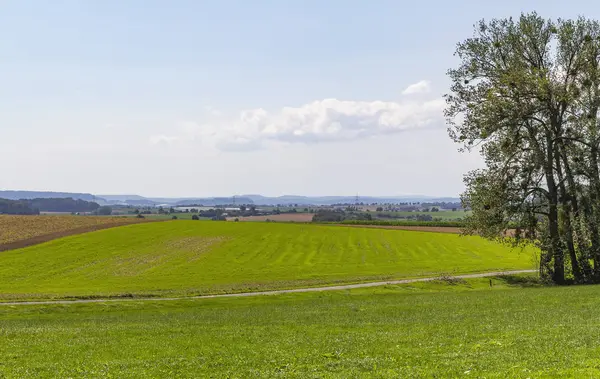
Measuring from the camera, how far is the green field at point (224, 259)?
5819 cm

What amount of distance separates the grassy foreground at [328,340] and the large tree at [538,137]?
15.8 metres

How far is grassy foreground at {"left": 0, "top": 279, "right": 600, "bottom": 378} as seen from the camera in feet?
59.2

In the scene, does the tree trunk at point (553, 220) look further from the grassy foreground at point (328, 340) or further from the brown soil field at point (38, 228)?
the brown soil field at point (38, 228)

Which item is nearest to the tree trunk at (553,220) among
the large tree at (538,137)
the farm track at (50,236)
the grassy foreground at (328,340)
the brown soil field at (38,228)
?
the large tree at (538,137)

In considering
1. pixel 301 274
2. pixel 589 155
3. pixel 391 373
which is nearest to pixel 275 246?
pixel 301 274

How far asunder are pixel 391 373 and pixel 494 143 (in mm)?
39795

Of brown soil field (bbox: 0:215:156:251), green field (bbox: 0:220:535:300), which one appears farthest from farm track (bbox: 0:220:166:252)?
green field (bbox: 0:220:535:300)

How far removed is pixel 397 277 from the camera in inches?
2463

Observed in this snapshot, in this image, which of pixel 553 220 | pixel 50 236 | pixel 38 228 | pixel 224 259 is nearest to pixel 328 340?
pixel 553 220

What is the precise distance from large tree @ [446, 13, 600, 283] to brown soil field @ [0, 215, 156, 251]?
6703 cm

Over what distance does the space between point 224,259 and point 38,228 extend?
4550cm

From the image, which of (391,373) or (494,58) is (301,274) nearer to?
(494,58)

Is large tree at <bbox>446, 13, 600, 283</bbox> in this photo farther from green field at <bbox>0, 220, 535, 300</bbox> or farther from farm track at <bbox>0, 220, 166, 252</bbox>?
farm track at <bbox>0, 220, 166, 252</bbox>

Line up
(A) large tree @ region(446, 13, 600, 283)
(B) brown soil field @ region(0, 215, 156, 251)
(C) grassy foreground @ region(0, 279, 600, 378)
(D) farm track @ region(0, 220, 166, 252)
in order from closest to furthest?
(C) grassy foreground @ region(0, 279, 600, 378)
(A) large tree @ region(446, 13, 600, 283)
(D) farm track @ region(0, 220, 166, 252)
(B) brown soil field @ region(0, 215, 156, 251)
